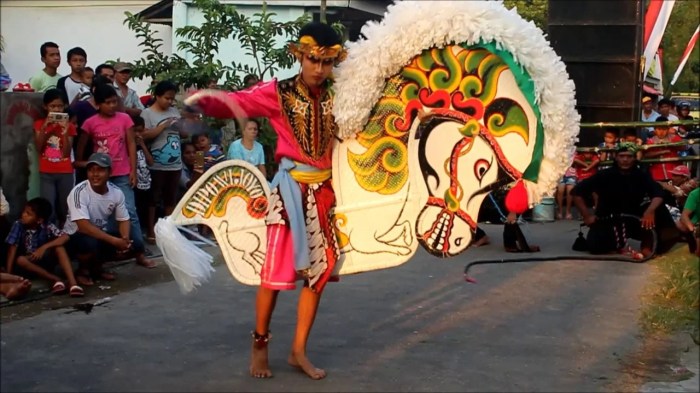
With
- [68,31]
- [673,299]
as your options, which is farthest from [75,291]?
[68,31]

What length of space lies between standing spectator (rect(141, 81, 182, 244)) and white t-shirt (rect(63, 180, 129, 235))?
4.43ft

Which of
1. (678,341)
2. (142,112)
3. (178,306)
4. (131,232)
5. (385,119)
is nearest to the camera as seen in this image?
(385,119)

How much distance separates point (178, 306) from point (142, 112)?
286 centimetres

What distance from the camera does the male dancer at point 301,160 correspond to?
492 cm

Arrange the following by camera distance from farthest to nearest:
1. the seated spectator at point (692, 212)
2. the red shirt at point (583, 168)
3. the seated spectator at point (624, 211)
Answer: the red shirt at point (583, 168), the seated spectator at point (624, 211), the seated spectator at point (692, 212)

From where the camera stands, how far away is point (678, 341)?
6.43 m

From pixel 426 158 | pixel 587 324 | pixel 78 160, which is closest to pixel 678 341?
pixel 587 324

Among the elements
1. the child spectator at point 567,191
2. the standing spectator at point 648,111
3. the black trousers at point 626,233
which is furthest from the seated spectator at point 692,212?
the standing spectator at point 648,111

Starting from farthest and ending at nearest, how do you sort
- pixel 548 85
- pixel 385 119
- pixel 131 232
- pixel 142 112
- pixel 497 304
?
1. pixel 142 112
2. pixel 131 232
3. pixel 497 304
4. pixel 385 119
5. pixel 548 85

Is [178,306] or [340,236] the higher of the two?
[340,236]

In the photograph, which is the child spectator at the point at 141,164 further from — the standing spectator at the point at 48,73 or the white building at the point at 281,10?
the white building at the point at 281,10

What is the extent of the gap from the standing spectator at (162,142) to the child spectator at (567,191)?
5176 millimetres

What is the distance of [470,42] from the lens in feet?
15.6

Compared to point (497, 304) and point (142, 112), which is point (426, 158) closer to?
point (497, 304)
